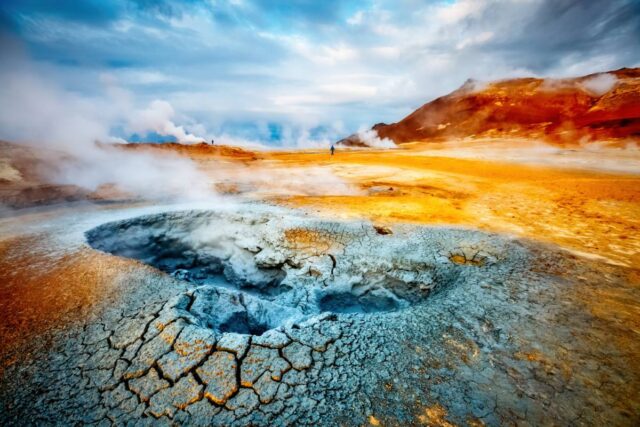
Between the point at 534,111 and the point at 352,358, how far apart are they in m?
53.0

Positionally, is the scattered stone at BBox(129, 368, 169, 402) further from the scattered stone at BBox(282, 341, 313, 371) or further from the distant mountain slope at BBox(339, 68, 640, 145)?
the distant mountain slope at BBox(339, 68, 640, 145)

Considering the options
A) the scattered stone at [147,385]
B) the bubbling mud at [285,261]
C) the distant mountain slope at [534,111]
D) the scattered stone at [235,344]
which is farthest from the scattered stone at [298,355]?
the distant mountain slope at [534,111]

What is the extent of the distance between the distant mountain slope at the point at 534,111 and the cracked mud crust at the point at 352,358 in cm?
3247

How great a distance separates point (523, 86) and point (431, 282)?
57781mm

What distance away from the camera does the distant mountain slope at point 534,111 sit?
30245 millimetres

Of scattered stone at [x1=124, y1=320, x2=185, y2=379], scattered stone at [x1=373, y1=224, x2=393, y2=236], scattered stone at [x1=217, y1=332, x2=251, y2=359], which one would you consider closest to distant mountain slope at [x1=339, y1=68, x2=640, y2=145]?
scattered stone at [x1=373, y1=224, x2=393, y2=236]

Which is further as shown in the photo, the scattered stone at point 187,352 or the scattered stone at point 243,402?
the scattered stone at point 187,352

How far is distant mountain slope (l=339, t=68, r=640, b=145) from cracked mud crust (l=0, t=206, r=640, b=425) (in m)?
32.5

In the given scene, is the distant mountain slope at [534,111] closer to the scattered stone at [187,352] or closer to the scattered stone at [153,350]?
the scattered stone at [187,352]

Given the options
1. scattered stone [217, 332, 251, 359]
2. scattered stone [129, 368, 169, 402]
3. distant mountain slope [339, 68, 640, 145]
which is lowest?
scattered stone [129, 368, 169, 402]

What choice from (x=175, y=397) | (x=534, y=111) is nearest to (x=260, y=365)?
(x=175, y=397)

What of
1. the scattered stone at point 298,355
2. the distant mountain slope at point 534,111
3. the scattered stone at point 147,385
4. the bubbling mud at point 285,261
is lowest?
the bubbling mud at point 285,261

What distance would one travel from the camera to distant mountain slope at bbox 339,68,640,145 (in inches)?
1191

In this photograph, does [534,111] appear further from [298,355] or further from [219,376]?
[219,376]
